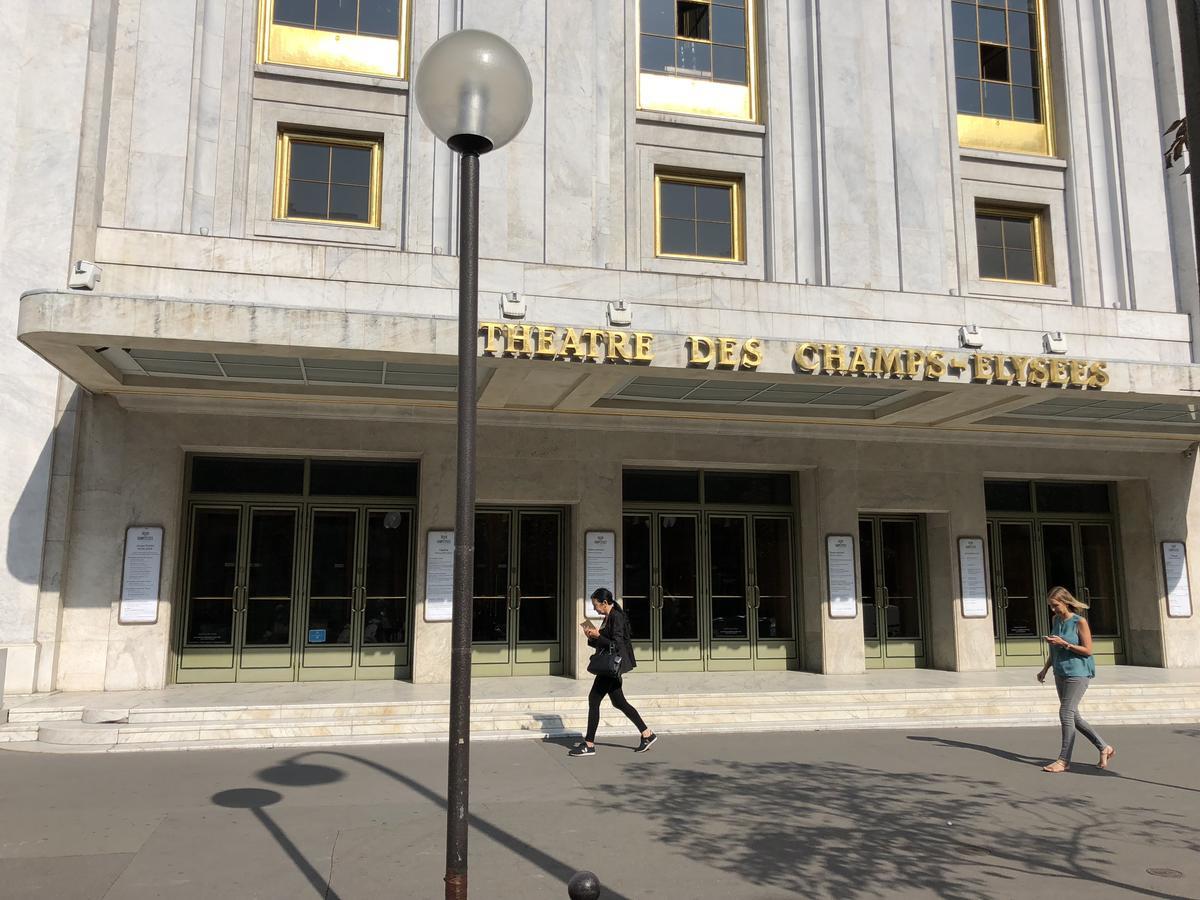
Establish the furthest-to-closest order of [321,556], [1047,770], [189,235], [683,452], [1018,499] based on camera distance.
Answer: [1018,499] → [683,452] → [321,556] → [189,235] → [1047,770]

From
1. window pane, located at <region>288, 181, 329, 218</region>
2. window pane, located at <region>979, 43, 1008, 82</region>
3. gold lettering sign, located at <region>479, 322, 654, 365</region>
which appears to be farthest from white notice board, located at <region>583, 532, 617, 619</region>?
window pane, located at <region>979, 43, 1008, 82</region>

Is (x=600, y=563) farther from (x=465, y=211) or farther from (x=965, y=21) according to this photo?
(x=965, y=21)

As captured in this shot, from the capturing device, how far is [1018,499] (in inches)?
628

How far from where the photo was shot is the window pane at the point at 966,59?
16.7 m

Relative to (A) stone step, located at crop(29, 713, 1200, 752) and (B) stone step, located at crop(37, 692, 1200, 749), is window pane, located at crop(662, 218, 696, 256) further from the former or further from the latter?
(A) stone step, located at crop(29, 713, 1200, 752)

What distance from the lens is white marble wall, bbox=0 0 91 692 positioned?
448 inches

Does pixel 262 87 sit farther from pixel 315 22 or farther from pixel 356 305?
pixel 356 305

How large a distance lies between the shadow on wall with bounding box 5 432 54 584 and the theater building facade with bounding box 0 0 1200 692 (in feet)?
0.16

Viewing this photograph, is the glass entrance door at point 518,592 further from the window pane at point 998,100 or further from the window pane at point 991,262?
the window pane at point 998,100

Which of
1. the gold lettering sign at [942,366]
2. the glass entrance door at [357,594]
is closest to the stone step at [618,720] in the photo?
the glass entrance door at [357,594]

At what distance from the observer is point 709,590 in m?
14.5

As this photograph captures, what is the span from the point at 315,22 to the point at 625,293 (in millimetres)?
6438

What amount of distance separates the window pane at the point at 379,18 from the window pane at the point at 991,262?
411 inches

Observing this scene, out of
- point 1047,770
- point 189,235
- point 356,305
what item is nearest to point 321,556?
point 356,305
